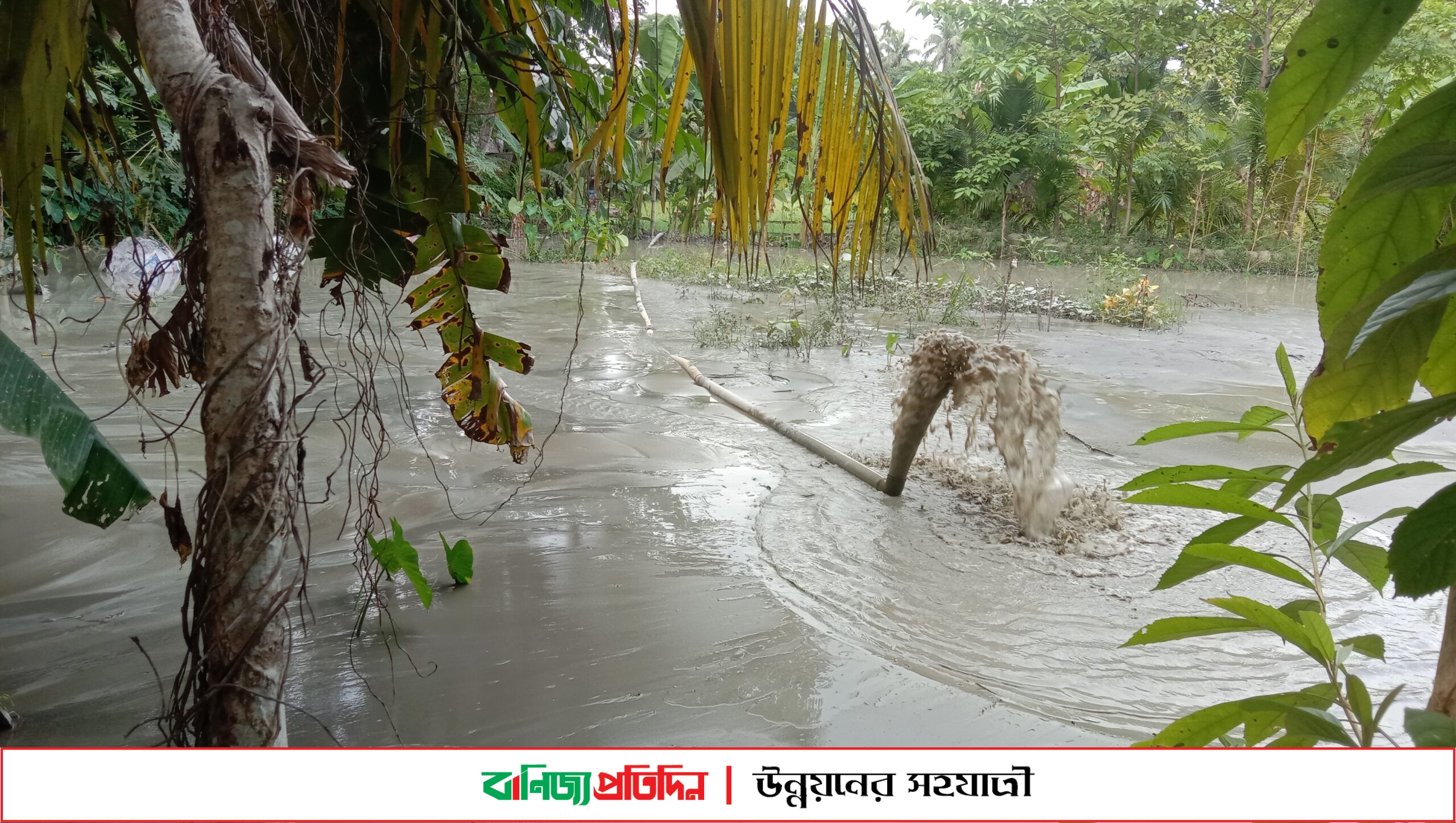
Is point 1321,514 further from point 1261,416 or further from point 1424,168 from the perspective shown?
point 1424,168

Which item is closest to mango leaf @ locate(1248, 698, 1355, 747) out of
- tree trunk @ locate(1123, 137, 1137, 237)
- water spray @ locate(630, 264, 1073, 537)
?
water spray @ locate(630, 264, 1073, 537)

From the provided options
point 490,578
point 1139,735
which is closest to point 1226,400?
point 1139,735

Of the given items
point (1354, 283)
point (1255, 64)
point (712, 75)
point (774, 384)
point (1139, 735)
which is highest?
point (1255, 64)

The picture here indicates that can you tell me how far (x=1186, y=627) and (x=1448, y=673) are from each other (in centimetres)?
20

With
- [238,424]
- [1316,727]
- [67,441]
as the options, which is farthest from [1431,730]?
[67,441]

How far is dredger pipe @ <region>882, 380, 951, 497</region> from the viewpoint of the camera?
12.5 feet

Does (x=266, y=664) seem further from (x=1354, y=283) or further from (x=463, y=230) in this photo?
(x=463, y=230)

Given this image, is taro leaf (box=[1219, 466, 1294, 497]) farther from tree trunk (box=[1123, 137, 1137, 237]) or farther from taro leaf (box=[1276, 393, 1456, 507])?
tree trunk (box=[1123, 137, 1137, 237])

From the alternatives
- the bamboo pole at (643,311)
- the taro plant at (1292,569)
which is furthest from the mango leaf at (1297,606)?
the bamboo pole at (643,311)

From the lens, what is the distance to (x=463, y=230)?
2496 mm

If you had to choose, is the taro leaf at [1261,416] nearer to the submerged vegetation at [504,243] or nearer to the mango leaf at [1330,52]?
the submerged vegetation at [504,243]

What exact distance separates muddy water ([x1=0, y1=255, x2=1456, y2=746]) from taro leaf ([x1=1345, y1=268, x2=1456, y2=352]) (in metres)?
1.73

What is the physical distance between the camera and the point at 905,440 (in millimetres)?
3912

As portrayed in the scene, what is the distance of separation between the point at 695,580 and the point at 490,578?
0.67 meters
